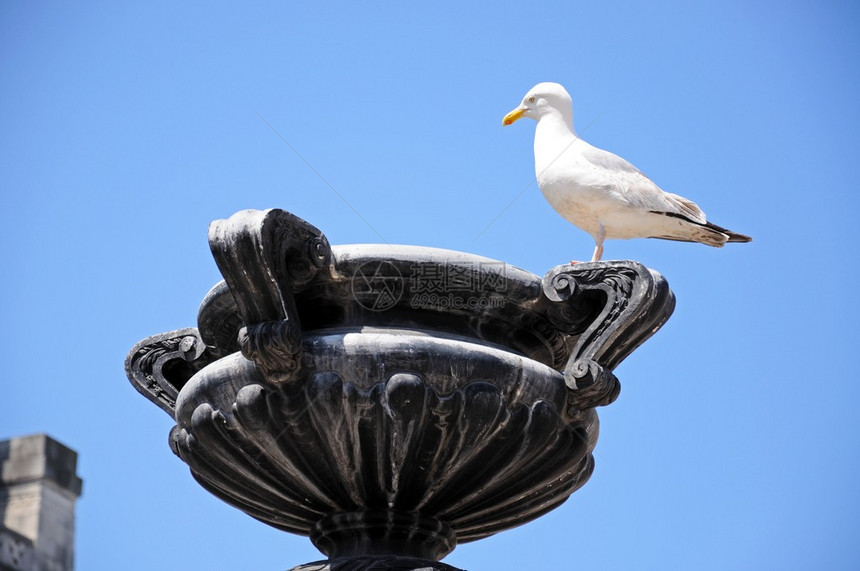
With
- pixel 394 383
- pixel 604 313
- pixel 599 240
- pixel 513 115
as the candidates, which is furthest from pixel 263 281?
pixel 513 115

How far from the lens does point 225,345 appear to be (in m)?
6.61

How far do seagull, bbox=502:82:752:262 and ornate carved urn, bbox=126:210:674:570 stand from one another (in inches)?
53.0

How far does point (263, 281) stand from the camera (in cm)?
572

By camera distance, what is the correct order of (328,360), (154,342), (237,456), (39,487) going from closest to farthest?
(328,360)
(237,456)
(154,342)
(39,487)

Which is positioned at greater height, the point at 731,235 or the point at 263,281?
the point at 731,235

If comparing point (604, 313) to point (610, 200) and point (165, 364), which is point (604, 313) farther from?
point (165, 364)

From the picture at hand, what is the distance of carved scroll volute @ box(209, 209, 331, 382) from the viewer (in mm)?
5664

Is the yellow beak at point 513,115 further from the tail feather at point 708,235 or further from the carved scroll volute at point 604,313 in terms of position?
the carved scroll volute at point 604,313

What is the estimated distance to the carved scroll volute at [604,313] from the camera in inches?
240

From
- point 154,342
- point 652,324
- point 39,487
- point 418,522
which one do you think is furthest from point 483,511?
point 39,487

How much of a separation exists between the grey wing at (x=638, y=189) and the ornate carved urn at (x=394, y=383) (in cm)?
151

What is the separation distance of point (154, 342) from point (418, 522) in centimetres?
178

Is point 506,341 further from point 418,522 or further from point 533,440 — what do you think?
point 418,522

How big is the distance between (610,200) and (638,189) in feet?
0.88
